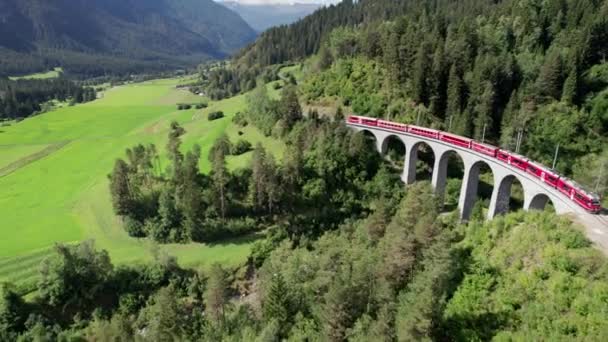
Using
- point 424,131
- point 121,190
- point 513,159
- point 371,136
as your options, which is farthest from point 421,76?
point 121,190

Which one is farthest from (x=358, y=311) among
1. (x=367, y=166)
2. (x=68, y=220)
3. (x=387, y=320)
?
(x=68, y=220)

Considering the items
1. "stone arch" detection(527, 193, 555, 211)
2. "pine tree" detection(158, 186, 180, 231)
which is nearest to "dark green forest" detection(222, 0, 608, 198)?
"stone arch" detection(527, 193, 555, 211)

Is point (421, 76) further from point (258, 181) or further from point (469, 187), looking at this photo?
point (258, 181)

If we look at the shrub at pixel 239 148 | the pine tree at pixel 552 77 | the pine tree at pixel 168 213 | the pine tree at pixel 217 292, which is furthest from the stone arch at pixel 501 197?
the pine tree at pixel 168 213

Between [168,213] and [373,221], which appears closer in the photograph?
[373,221]

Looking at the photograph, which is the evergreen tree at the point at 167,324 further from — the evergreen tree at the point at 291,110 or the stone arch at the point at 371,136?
the stone arch at the point at 371,136

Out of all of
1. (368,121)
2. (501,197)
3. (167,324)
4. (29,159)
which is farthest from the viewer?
(29,159)
